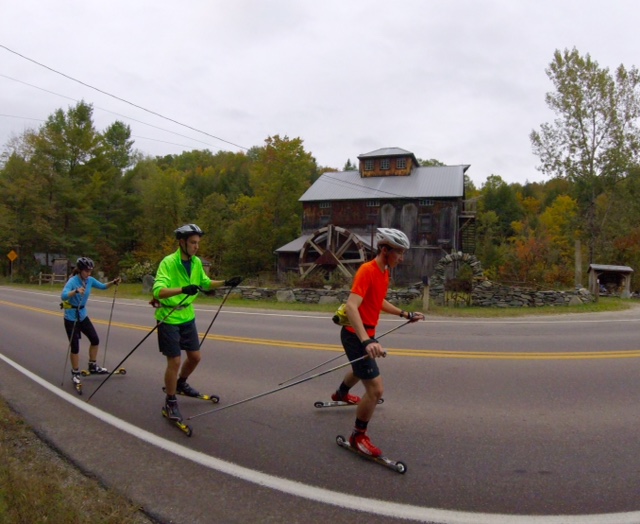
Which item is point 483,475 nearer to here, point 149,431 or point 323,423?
point 323,423

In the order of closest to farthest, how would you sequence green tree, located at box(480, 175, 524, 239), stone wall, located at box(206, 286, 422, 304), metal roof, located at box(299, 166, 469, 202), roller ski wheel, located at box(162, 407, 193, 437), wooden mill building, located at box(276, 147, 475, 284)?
1. roller ski wheel, located at box(162, 407, 193, 437)
2. stone wall, located at box(206, 286, 422, 304)
3. wooden mill building, located at box(276, 147, 475, 284)
4. metal roof, located at box(299, 166, 469, 202)
5. green tree, located at box(480, 175, 524, 239)

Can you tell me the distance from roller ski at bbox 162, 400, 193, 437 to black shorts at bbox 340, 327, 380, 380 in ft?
5.71

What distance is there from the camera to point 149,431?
14.8ft

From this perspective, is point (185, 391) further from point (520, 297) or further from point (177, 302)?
point (520, 297)

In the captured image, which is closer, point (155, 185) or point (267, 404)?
point (267, 404)

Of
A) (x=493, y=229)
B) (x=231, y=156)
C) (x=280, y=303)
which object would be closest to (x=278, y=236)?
(x=280, y=303)

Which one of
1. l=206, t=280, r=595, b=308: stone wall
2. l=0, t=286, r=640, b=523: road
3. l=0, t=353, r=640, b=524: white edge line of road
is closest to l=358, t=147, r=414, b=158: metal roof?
l=206, t=280, r=595, b=308: stone wall

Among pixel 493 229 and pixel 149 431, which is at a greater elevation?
pixel 493 229

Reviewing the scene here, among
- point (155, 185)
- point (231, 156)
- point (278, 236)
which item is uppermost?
point (231, 156)

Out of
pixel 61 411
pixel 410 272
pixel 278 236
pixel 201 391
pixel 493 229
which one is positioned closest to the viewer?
pixel 61 411

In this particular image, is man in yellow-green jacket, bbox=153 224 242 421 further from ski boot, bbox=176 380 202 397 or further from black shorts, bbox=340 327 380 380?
black shorts, bbox=340 327 380 380

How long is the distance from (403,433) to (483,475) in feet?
3.21

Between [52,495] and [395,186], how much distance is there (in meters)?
33.9

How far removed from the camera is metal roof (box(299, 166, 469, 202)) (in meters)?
34.0
